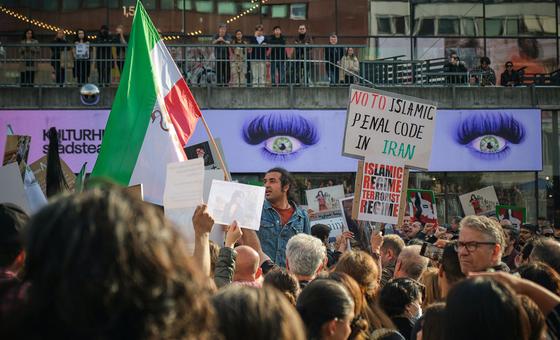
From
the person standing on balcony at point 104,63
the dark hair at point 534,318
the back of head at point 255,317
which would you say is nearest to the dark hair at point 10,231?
the back of head at point 255,317

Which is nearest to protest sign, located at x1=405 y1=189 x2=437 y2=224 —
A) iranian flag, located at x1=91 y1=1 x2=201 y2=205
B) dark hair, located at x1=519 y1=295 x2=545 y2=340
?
iranian flag, located at x1=91 y1=1 x2=201 y2=205

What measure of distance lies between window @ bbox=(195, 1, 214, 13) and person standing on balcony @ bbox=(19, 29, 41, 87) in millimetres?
4592

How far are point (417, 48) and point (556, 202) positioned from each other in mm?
5256

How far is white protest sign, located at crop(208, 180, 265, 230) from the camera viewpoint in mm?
7770

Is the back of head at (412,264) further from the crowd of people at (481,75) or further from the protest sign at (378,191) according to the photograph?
the crowd of people at (481,75)

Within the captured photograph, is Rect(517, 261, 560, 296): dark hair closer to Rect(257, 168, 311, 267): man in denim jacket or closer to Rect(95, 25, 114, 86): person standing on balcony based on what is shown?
Rect(257, 168, 311, 267): man in denim jacket

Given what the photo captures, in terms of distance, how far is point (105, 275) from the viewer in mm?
2094

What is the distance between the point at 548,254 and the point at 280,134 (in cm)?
1586

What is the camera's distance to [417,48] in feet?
86.4

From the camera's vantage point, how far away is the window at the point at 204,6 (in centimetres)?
2591

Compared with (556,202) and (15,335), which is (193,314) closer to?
(15,335)

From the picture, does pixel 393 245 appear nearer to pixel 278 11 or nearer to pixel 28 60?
pixel 28 60

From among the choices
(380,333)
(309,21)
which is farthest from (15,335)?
(309,21)

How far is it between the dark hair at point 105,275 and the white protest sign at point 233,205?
5517 mm
